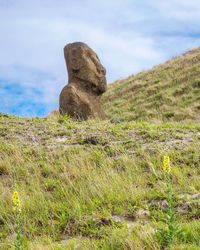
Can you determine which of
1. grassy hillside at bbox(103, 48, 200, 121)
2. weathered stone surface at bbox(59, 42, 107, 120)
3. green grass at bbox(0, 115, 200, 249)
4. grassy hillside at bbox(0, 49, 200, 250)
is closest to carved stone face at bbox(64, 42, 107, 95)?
weathered stone surface at bbox(59, 42, 107, 120)

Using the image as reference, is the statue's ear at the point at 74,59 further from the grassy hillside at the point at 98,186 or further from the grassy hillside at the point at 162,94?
the grassy hillside at the point at 162,94

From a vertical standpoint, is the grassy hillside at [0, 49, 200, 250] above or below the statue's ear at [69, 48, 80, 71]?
below

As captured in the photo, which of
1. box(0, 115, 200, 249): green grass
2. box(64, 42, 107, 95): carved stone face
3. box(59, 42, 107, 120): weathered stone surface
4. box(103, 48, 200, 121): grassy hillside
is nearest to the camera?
box(0, 115, 200, 249): green grass

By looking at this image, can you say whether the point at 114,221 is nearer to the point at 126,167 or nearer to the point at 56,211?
the point at 56,211

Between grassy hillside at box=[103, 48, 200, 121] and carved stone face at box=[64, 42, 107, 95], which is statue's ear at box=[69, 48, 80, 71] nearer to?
carved stone face at box=[64, 42, 107, 95]

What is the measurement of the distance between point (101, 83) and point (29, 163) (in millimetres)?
11725

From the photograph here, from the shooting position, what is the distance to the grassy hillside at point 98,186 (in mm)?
6572

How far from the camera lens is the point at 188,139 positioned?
12.6m

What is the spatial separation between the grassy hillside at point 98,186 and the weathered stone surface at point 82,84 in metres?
4.17

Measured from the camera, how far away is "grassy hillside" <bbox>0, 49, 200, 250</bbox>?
6.57m

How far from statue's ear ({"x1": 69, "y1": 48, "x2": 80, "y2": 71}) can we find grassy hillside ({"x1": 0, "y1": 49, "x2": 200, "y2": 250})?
18.7 feet

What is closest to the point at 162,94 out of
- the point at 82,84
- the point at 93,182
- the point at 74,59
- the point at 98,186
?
the point at 82,84

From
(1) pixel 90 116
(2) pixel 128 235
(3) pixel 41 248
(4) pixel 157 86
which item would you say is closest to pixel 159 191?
(2) pixel 128 235

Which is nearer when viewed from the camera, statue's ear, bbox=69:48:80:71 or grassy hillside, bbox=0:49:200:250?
grassy hillside, bbox=0:49:200:250
